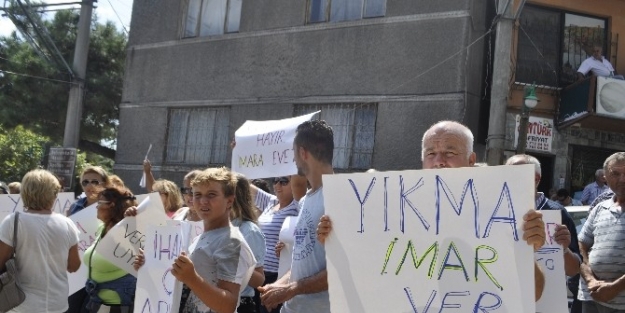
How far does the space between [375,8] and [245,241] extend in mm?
10207

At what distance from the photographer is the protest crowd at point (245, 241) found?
3.51m

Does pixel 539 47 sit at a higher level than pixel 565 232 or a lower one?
higher

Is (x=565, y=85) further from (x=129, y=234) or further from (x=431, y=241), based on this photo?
(x=431, y=241)

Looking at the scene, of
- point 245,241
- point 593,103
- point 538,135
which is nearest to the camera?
point 245,241

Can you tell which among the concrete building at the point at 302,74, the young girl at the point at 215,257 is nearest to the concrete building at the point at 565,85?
→ the concrete building at the point at 302,74

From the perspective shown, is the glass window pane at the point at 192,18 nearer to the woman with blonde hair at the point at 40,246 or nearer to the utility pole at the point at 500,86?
the utility pole at the point at 500,86

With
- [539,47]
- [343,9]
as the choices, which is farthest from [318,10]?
[539,47]

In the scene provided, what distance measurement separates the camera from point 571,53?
13578 millimetres

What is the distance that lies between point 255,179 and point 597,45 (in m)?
8.54

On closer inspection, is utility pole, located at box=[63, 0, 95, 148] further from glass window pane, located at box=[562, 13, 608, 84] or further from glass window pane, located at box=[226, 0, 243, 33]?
glass window pane, located at box=[562, 13, 608, 84]

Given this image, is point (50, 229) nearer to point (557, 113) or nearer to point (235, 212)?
point (235, 212)

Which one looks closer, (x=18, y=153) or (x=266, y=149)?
(x=266, y=149)

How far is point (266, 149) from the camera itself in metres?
7.31

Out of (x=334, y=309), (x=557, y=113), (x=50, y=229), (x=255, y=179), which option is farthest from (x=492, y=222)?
(x=557, y=113)
